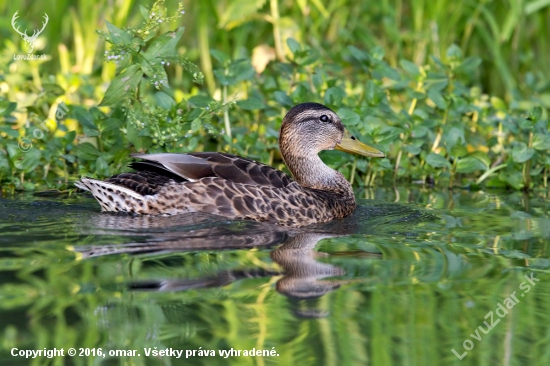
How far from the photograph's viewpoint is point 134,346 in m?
3.99

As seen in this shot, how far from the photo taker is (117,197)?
21.8 feet

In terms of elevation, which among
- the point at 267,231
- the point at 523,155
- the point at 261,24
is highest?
the point at 261,24

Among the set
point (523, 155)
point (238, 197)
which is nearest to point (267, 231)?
point (238, 197)

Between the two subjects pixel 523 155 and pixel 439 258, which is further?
pixel 523 155

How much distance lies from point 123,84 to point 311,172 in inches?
68.4

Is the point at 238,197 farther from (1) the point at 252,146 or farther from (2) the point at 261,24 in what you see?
(2) the point at 261,24

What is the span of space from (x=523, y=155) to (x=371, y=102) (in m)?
1.50

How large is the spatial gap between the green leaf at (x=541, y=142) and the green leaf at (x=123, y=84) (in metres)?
3.72

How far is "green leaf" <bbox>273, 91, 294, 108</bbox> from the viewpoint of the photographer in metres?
8.28

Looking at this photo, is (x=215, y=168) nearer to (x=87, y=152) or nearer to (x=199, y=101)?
(x=199, y=101)

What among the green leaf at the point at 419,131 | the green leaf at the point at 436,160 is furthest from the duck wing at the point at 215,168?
the green leaf at the point at 419,131

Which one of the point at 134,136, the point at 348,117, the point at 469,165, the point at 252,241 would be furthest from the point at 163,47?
the point at 469,165

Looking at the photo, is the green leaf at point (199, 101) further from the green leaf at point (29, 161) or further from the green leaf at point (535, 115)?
the green leaf at point (535, 115)

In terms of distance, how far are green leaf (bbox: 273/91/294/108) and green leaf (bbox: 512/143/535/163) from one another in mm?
2070
